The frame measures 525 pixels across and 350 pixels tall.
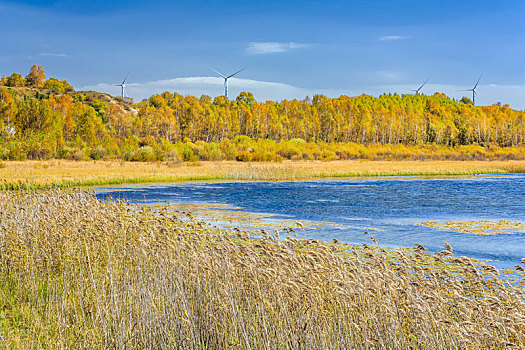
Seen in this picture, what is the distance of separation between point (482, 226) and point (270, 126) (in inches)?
4485

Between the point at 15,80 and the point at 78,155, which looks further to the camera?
the point at 15,80

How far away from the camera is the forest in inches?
3292

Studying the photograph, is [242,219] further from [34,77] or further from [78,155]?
[34,77]

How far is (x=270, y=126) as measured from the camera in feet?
429

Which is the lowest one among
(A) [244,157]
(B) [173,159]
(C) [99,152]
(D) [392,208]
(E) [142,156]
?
(D) [392,208]

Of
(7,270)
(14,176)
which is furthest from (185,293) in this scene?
(14,176)

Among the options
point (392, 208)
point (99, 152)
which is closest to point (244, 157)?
point (99, 152)

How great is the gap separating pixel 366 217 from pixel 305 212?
9.30 feet

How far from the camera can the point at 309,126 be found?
135375 mm

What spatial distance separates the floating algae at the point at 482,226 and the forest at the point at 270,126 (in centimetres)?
5322

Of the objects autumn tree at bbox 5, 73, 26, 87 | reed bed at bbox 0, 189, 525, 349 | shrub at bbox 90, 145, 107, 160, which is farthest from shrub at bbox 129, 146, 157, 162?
autumn tree at bbox 5, 73, 26, 87

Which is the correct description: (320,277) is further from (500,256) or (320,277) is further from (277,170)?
(277,170)

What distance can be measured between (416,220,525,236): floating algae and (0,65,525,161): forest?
53.2 metres

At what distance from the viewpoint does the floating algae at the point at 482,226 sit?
1671 cm
